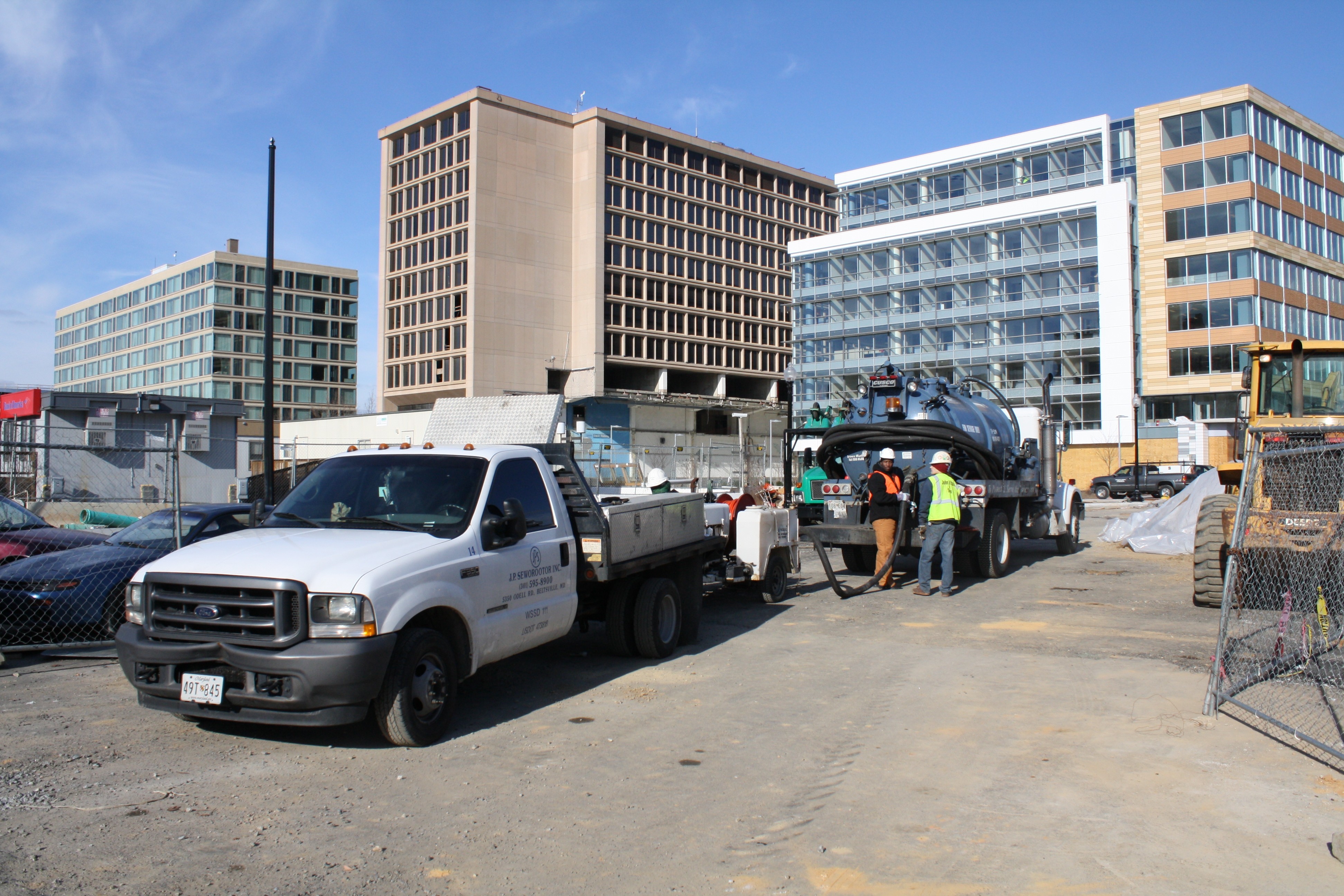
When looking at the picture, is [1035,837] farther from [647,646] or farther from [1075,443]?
[1075,443]

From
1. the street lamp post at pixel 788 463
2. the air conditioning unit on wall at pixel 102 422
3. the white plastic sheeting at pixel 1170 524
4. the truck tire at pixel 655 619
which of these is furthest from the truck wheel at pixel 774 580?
the air conditioning unit on wall at pixel 102 422

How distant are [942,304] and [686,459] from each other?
27.8 m

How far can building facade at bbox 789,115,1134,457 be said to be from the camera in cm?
6131

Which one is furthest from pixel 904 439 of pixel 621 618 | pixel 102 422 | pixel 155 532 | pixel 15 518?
pixel 102 422

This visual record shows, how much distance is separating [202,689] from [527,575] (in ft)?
7.26

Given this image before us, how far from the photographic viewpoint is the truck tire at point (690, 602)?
952 cm

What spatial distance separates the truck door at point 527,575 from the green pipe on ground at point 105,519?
1373 cm

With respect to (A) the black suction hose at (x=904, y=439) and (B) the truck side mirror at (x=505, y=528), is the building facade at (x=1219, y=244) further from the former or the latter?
(B) the truck side mirror at (x=505, y=528)

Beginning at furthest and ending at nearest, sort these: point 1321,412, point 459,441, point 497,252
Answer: point 497,252 → point 1321,412 → point 459,441

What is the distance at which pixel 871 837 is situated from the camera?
15.1 ft

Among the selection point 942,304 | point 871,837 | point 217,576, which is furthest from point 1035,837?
point 942,304

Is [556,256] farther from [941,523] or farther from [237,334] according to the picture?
[941,523]

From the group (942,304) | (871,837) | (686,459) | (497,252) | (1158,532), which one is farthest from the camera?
(497,252)

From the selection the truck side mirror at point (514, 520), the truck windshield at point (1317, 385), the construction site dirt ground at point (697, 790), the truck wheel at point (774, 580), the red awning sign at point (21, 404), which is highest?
the red awning sign at point (21, 404)
